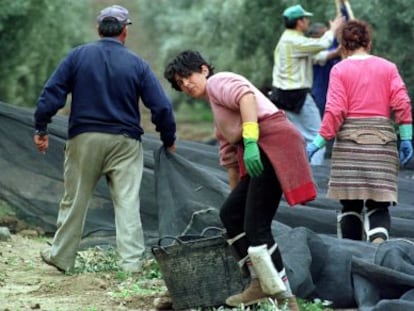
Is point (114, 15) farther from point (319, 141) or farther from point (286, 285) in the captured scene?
point (286, 285)

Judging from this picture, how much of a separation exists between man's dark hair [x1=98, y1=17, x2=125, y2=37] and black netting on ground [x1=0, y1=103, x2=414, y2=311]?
0.96 metres

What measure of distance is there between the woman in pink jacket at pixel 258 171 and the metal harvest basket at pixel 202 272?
0.24 metres

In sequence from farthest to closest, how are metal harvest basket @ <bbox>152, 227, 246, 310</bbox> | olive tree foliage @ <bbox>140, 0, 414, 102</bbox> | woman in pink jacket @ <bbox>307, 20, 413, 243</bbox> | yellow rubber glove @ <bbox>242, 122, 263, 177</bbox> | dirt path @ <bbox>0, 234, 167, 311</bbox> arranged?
1. olive tree foliage @ <bbox>140, 0, 414, 102</bbox>
2. woman in pink jacket @ <bbox>307, 20, 413, 243</bbox>
3. dirt path @ <bbox>0, 234, 167, 311</bbox>
4. metal harvest basket @ <bbox>152, 227, 246, 310</bbox>
5. yellow rubber glove @ <bbox>242, 122, 263, 177</bbox>

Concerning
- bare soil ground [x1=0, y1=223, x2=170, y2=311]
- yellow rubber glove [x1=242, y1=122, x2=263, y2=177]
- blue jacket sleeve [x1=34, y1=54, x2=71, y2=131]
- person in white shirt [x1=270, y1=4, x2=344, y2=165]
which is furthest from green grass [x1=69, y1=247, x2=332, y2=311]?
person in white shirt [x1=270, y1=4, x2=344, y2=165]

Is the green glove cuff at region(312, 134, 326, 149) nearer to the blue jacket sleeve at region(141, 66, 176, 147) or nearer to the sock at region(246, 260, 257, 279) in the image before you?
the blue jacket sleeve at region(141, 66, 176, 147)

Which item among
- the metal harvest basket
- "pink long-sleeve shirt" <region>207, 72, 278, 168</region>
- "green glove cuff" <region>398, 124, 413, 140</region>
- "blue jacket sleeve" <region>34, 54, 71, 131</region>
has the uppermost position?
"pink long-sleeve shirt" <region>207, 72, 278, 168</region>

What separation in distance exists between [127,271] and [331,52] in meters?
5.06

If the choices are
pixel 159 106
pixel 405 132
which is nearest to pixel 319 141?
pixel 405 132

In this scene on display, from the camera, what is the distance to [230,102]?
7.05 metres

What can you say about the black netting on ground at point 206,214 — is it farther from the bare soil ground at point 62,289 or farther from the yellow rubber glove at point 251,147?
the yellow rubber glove at point 251,147

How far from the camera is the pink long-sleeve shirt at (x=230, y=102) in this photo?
277 inches

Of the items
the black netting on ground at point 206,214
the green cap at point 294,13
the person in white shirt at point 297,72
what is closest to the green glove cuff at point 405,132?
the black netting on ground at point 206,214

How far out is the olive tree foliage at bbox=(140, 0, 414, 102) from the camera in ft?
46.4

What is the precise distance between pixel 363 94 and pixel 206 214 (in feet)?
4.76
